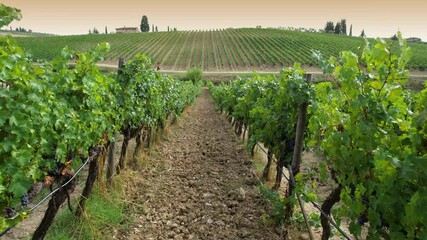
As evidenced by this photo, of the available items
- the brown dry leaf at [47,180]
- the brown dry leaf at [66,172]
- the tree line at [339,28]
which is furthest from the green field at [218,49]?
the brown dry leaf at [47,180]

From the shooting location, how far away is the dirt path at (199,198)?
4750 millimetres

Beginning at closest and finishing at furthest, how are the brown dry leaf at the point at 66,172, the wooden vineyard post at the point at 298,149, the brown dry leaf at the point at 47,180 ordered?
the brown dry leaf at the point at 47,180
the brown dry leaf at the point at 66,172
the wooden vineyard post at the point at 298,149

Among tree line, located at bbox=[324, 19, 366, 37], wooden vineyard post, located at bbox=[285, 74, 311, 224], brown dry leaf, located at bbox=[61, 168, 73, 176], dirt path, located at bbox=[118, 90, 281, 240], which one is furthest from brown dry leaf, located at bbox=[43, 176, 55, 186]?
tree line, located at bbox=[324, 19, 366, 37]

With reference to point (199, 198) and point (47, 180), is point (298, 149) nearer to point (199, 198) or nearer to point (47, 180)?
point (199, 198)

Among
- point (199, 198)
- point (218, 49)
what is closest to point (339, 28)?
point (218, 49)

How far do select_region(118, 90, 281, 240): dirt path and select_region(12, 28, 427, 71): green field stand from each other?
44.6 meters

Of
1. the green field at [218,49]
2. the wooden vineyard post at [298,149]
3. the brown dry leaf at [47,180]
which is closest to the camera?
the brown dry leaf at [47,180]

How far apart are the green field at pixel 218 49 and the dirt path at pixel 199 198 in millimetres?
44574

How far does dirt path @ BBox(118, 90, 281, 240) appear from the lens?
475 centimetres

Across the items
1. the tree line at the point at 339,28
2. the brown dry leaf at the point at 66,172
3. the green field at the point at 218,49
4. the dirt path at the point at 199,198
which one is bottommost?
the dirt path at the point at 199,198

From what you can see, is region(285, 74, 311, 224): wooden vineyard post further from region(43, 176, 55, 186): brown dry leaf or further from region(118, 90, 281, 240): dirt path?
region(43, 176, 55, 186): brown dry leaf

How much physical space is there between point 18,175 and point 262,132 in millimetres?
4334

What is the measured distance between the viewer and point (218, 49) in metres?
66.2

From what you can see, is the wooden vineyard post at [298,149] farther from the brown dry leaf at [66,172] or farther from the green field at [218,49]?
the green field at [218,49]
